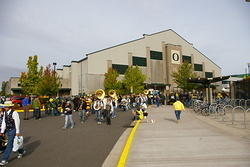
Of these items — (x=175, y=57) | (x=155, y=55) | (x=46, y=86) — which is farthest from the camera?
(x=175, y=57)

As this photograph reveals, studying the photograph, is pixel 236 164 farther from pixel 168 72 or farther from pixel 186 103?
pixel 168 72

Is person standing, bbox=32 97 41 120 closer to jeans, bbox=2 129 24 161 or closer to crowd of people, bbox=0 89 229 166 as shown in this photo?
crowd of people, bbox=0 89 229 166

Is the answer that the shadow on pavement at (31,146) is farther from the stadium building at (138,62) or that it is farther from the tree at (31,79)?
the stadium building at (138,62)

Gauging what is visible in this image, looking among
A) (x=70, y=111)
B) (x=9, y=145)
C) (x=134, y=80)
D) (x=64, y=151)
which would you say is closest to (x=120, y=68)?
(x=134, y=80)

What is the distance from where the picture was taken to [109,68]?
41969 mm

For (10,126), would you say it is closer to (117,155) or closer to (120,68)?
(117,155)

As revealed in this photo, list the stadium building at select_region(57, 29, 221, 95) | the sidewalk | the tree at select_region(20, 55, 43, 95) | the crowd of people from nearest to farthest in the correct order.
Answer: the sidewalk < the crowd of people < the tree at select_region(20, 55, 43, 95) < the stadium building at select_region(57, 29, 221, 95)

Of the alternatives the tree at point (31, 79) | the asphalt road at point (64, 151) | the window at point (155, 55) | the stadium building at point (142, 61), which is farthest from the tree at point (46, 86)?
the window at point (155, 55)

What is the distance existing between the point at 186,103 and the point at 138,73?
19.5 m

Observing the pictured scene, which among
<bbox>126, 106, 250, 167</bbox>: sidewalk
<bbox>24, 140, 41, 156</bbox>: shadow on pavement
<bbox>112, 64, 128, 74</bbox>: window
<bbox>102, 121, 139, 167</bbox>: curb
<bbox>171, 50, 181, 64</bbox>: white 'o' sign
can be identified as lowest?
<bbox>24, 140, 41, 156</bbox>: shadow on pavement

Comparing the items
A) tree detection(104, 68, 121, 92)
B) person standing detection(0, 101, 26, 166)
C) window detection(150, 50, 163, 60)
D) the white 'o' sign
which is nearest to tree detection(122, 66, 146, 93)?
tree detection(104, 68, 121, 92)

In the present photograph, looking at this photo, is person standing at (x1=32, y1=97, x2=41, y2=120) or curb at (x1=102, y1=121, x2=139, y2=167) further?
person standing at (x1=32, y1=97, x2=41, y2=120)

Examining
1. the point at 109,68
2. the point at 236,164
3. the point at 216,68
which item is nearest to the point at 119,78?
the point at 109,68

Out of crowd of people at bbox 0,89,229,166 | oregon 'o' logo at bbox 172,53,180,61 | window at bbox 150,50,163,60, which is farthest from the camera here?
oregon 'o' logo at bbox 172,53,180,61
